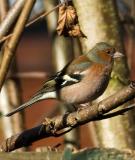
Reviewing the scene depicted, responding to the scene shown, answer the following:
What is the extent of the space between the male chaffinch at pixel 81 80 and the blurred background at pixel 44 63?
0.15 meters

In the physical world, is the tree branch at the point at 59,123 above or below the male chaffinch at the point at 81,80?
below

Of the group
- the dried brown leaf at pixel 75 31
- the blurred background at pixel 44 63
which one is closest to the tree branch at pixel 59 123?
the blurred background at pixel 44 63

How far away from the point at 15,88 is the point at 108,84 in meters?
1.01

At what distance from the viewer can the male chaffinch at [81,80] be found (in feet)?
14.1

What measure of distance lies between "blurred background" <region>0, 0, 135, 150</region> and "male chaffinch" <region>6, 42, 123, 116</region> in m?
0.15

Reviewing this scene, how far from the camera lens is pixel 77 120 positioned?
Result: 10.1 feet

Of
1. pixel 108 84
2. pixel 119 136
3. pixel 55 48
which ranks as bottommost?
pixel 119 136

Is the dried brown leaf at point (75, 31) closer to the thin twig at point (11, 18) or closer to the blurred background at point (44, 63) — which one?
the thin twig at point (11, 18)

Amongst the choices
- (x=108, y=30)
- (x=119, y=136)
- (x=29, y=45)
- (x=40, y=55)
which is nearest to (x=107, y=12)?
(x=108, y=30)

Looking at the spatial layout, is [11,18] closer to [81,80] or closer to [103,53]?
[81,80]

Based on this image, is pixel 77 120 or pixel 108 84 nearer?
pixel 77 120

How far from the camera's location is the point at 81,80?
4559 millimetres

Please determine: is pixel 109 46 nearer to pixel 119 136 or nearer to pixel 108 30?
→ pixel 108 30

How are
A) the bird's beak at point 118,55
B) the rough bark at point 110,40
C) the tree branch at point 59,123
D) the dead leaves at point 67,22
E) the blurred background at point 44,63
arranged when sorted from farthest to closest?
the blurred background at point 44,63 < the bird's beak at point 118,55 < the rough bark at point 110,40 < the dead leaves at point 67,22 < the tree branch at point 59,123
